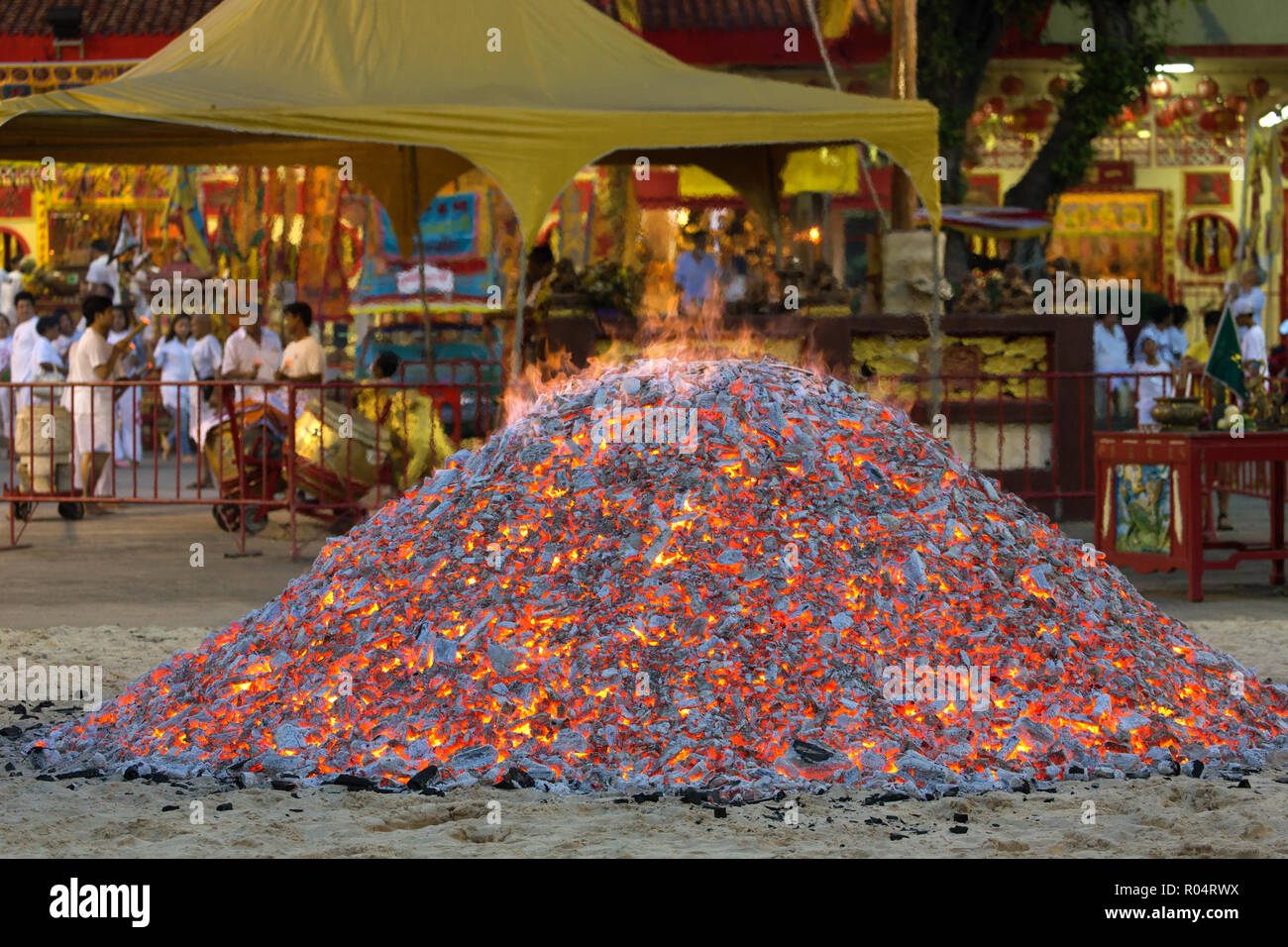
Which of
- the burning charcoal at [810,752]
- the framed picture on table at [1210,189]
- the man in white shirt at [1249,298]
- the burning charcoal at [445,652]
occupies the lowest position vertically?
the burning charcoal at [810,752]

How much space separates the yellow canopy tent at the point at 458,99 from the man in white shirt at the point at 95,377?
142cm

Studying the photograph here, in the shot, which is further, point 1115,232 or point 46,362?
point 1115,232

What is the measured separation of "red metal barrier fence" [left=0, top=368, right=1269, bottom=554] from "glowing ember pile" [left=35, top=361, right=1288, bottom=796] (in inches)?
167

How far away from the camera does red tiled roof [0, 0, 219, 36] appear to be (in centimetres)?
1980

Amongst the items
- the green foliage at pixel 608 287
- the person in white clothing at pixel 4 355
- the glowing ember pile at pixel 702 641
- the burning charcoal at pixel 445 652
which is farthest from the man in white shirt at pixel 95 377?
the burning charcoal at pixel 445 652

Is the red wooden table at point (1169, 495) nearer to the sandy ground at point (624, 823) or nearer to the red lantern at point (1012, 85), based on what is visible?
the sandy ground at point (624, 823)

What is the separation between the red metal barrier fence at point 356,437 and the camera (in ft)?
34.3

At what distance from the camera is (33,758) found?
525cm

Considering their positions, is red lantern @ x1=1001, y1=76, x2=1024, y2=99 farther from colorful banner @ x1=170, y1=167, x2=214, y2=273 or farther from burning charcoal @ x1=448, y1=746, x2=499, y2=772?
burning charcoal @ x1=448, y1=746, x2=499, y2=772

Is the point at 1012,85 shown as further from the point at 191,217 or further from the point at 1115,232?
the point at 191,217

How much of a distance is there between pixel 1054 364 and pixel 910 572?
7.34 metres

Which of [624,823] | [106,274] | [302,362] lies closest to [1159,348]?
[302,362]

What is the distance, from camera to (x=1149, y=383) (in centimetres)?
1456

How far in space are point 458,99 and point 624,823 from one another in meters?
5.85
